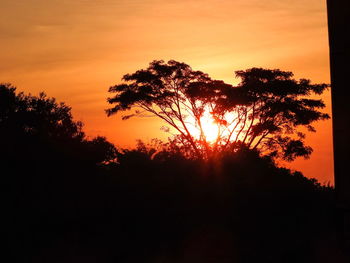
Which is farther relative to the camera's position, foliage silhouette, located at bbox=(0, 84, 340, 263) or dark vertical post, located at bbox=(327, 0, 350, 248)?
foliage silhouette, located at bbox=(0, 84, 340, 263)

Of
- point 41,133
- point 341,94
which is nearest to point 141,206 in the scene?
point 41,133

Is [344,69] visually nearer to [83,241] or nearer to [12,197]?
[83,241]

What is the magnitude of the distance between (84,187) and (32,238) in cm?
321

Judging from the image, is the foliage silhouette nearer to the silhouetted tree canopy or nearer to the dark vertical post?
the silhouetted tree canopy

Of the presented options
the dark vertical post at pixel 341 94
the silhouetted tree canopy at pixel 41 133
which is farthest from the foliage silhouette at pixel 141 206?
the dark vertical post at pixel 341 94

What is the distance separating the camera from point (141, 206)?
790 inches

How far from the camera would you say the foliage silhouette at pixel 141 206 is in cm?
1817

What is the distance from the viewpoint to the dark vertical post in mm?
9195

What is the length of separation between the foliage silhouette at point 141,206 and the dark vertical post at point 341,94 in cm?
982

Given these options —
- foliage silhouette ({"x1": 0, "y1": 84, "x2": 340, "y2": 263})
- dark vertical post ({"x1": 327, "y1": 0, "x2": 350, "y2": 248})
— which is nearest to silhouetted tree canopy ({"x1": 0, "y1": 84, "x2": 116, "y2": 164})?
foliage silhouette ({"x1": 0, "y1": 84, "x2": 340, "y2": 263})

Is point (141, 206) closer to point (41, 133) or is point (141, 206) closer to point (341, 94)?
point (41, 133)

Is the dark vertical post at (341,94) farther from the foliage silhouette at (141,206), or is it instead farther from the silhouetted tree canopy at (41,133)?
the silhouetted tree canopy at (41,133)

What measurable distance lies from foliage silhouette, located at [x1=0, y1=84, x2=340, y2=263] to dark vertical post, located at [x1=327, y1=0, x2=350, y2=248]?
9.82m

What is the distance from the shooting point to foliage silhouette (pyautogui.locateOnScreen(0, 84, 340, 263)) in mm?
18172
